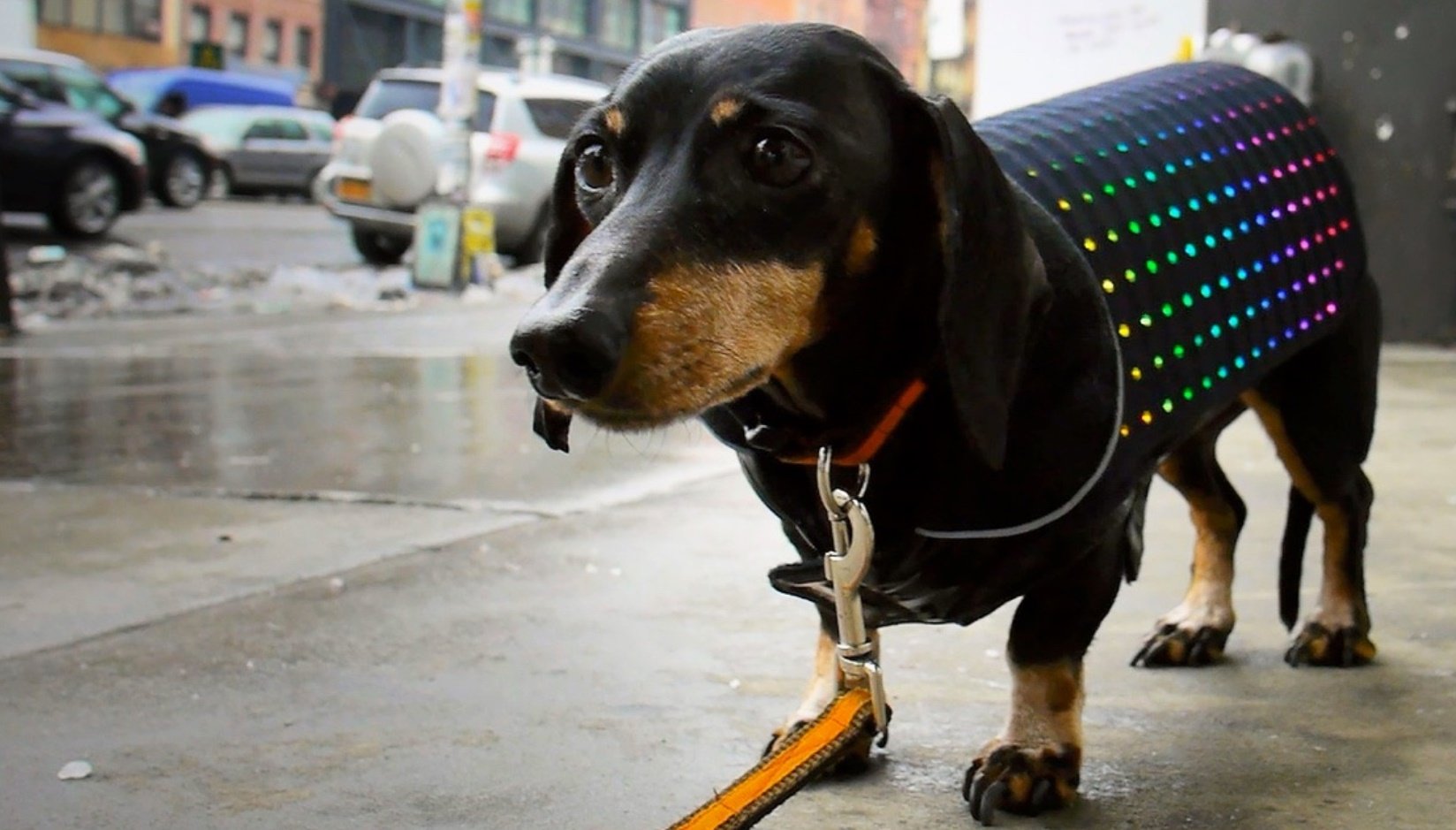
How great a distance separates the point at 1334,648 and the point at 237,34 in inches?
1324

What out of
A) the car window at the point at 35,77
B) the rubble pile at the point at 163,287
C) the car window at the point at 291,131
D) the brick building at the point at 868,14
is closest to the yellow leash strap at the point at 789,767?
the rubble pile at the point at 163,287

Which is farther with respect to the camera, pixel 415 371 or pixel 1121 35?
pixel 1121 35

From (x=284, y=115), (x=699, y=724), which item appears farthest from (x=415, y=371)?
(x=284, y=115)

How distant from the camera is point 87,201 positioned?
47.8 ft

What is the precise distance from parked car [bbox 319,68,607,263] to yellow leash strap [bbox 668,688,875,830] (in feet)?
39.1

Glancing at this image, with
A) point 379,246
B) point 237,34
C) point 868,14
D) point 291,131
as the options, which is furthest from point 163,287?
point 868,14

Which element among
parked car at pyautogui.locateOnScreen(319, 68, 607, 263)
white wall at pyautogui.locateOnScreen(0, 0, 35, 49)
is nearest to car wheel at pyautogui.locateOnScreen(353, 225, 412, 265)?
parked car at pyautogui.locateOnScreen(319, 68, 607, 263)

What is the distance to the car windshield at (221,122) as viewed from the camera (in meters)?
24.5

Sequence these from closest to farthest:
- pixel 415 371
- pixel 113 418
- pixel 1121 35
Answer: pixel 113 418 → pixel 415 371 → pixel 1121 35

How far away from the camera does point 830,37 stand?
218 cm

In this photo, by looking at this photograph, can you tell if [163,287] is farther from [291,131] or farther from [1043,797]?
[291,131]

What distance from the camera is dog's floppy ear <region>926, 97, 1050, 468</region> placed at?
2.11m

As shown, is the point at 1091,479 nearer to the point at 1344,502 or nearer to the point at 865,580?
the point at 865,580

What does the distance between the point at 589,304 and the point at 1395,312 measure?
26.1 ft
